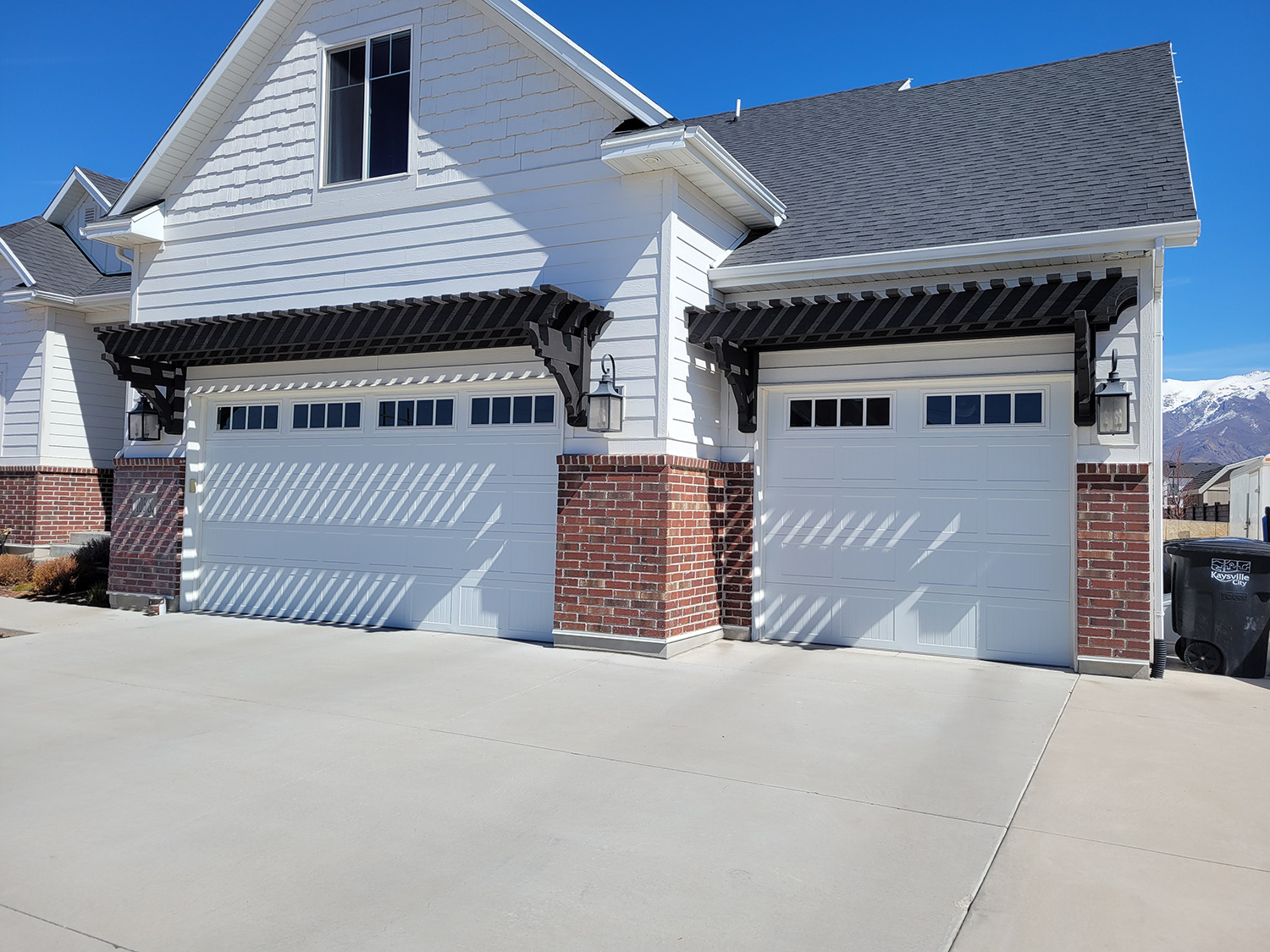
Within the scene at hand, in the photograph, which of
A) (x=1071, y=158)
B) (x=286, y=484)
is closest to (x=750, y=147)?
(x=1071, y=158)

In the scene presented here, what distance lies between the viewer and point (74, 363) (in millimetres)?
14609

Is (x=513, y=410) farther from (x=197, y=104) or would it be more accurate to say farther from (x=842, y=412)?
(x=197, y=104)

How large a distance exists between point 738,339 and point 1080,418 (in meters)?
2.97

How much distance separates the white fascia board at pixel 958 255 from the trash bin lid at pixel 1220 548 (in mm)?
2562

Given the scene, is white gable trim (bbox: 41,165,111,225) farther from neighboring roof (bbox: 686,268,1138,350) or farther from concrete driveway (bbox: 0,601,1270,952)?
neighboring roof (bbox: 686,268,1138,350)

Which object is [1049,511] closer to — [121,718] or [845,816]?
[845,816]

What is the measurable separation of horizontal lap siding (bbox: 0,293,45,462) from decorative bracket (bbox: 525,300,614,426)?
10.7 metres

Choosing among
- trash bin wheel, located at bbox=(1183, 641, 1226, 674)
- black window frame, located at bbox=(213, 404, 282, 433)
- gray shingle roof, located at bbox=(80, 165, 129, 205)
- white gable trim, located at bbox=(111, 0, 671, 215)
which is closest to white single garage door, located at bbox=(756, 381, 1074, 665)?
trash bin wheel, located at bbox=(1183, 641, 1226, 674)

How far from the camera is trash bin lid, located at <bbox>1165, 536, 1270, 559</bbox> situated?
24.9 ft

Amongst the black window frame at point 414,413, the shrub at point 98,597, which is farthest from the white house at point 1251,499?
the shrub at point 98,597

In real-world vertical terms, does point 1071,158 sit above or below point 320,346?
above

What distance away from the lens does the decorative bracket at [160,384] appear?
1034 cm

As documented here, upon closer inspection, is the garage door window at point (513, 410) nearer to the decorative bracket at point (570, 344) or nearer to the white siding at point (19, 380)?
the decorative bracket at point (570, 344)

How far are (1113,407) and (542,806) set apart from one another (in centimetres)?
555
